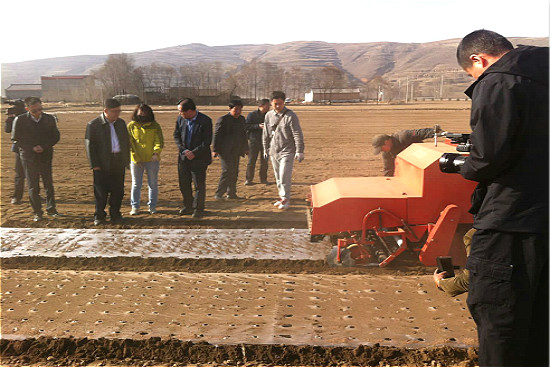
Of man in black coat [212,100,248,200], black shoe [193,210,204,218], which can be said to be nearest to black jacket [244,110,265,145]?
man in black coat [212,100,248,200]

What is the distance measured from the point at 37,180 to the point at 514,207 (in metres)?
7.62

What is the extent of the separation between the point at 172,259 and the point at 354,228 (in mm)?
2277

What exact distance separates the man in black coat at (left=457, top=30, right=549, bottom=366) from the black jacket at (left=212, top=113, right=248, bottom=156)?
23.8 ft

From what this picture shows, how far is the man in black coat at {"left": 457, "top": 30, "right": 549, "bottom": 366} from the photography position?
234 centimetres

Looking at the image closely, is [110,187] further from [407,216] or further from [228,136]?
[407,216]

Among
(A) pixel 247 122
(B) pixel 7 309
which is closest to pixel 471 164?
(B) pixel 7 309

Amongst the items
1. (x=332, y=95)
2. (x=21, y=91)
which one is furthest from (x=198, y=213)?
(x=21, y=91)

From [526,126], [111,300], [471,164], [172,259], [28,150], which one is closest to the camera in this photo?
[526,126]

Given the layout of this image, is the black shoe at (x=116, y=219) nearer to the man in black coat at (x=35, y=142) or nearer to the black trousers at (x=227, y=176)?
the man in black coat at (x=35, y=142)

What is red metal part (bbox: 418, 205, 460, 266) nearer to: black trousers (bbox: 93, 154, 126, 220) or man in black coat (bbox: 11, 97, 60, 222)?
black trousers (bbox: 93, 154, 126, 220)

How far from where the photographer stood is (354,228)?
535 centimetres

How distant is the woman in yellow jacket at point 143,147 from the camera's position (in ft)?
26.7

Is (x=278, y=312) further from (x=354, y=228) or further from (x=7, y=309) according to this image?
(x=7, y=309)

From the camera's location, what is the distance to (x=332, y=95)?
64688 millimetres
